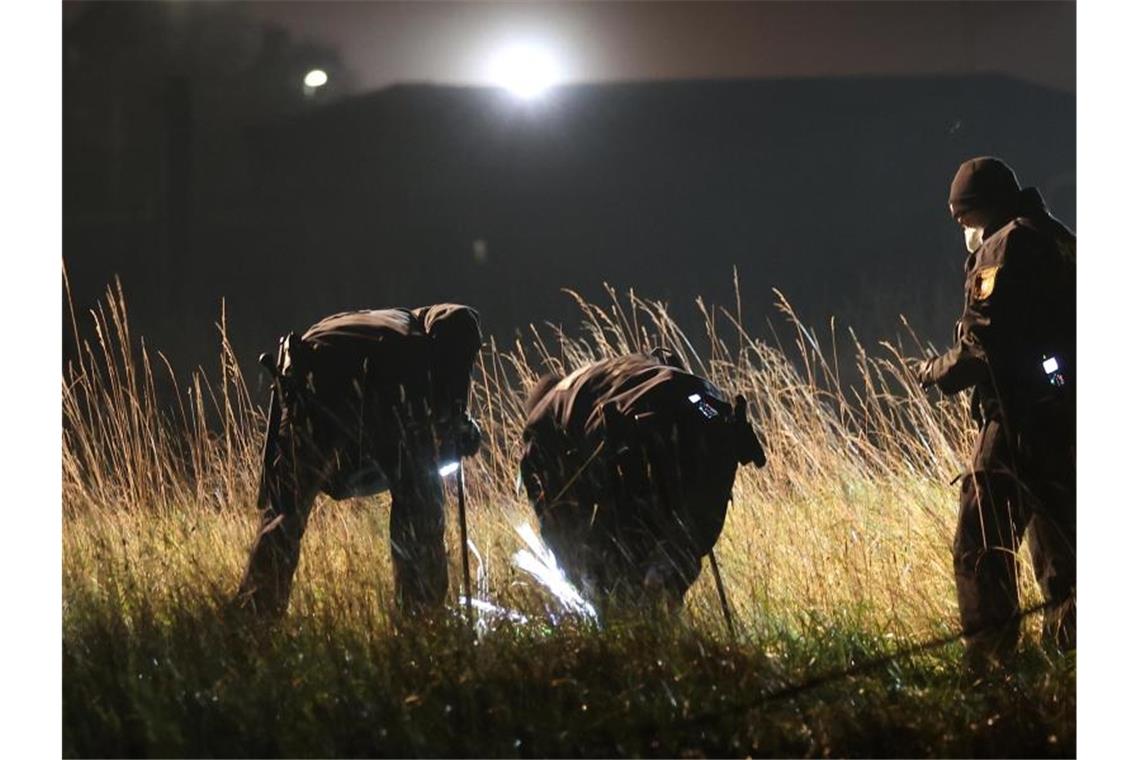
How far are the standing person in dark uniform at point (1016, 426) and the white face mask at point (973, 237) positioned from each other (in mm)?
84

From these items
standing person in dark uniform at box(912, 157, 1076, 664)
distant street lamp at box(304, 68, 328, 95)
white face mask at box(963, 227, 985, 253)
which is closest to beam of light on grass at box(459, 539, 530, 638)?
standing person in dark uniform at box(912, 157, 1076, 664)

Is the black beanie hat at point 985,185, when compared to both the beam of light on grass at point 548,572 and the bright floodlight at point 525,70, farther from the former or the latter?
the beam of light on grass at point 548,572

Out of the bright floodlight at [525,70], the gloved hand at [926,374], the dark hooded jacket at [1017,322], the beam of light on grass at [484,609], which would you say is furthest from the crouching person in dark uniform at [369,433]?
the dark hooded jacket at [1017,322]

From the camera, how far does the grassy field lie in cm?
359

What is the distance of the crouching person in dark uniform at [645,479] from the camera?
3816 mm

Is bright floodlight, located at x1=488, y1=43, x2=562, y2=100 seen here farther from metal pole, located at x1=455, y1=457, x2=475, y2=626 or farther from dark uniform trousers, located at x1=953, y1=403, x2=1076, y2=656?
dark uniform trousers, located at x1=953, y1=403, x2=1076, y2=656

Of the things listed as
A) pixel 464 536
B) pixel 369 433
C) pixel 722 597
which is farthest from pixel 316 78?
pixel 722 597

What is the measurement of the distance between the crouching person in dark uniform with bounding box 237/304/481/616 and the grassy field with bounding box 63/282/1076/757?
0.10 m

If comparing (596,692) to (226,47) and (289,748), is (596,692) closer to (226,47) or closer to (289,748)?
(289,748)

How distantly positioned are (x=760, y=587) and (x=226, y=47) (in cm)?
212

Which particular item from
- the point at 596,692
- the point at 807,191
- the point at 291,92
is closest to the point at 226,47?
the point at 291,92

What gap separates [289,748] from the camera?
355 centimetres

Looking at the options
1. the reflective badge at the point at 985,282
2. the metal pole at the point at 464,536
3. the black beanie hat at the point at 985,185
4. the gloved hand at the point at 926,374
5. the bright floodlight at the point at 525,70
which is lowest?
the metal pole at the point at 464,536
